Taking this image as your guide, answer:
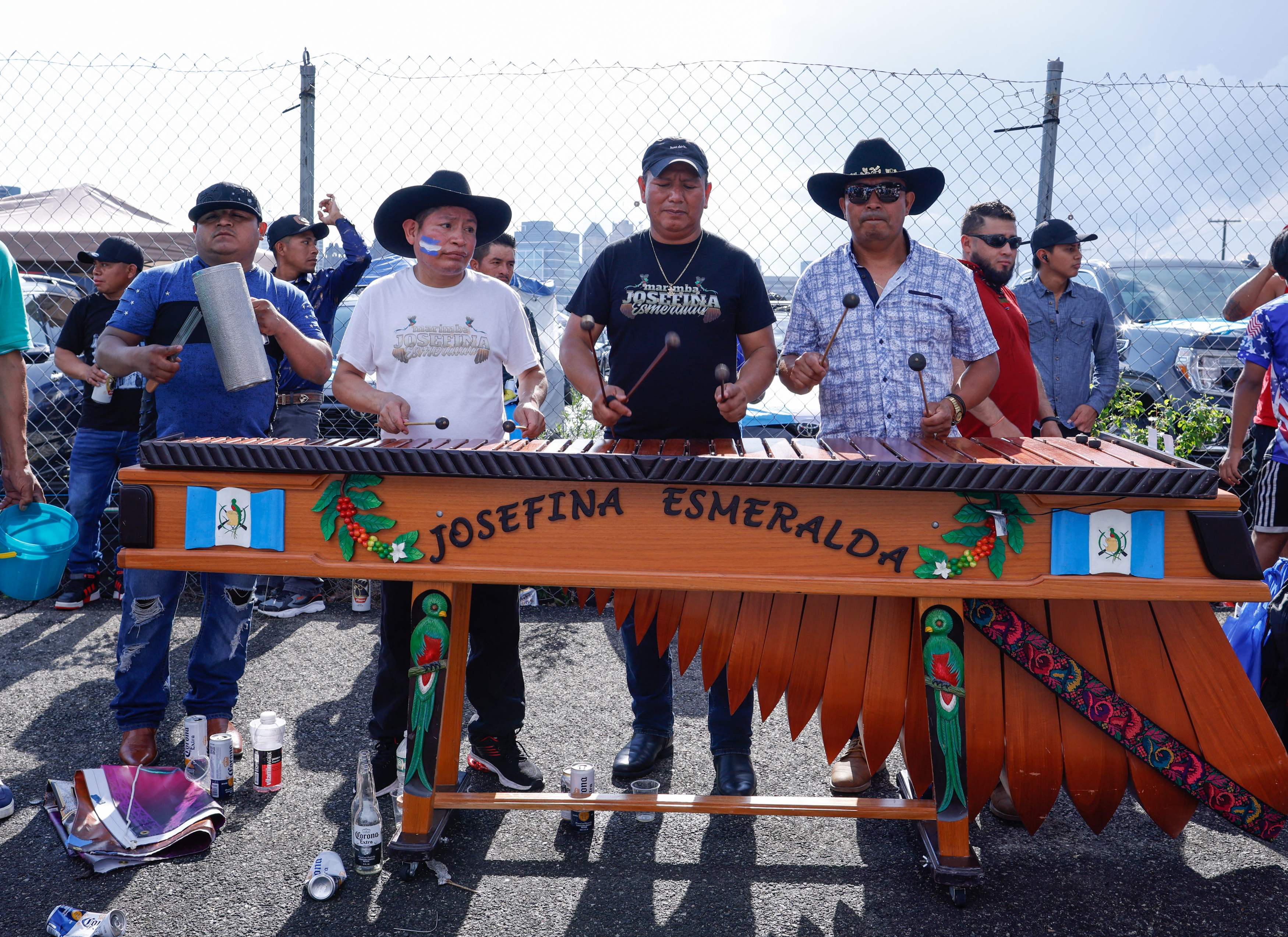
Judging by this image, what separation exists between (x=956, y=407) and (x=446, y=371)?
152cm

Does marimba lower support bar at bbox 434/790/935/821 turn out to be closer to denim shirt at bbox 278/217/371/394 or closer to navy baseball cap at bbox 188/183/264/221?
navy baseball cap at bbox 188/183/264/221

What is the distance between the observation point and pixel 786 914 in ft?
8.54

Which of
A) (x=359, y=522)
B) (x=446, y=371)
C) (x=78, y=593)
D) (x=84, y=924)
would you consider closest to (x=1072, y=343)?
(x=446, y=371)

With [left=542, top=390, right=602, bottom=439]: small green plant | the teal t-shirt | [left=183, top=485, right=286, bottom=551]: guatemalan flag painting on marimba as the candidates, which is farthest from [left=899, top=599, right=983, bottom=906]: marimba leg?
[left=542, top=390, right=602, bottom=439]: small green plant

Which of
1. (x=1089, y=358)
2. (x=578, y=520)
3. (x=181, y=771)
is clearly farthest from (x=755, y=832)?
(x=1089, y=358)

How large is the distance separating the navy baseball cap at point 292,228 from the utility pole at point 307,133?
317 mm

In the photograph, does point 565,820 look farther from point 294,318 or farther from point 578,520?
point 294,318

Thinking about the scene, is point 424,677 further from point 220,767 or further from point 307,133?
point 307,133

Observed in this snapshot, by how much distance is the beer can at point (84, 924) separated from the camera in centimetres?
235

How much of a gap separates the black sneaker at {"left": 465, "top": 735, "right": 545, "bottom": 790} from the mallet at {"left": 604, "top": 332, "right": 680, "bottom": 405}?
1.16 m

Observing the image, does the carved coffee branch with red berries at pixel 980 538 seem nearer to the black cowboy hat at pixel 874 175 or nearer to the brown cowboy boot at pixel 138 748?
the black cowboy hat at pixel 874 175

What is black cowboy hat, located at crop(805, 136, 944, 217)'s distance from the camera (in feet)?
10.8

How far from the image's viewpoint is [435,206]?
10.3 feet

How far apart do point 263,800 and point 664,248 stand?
6.98ft
